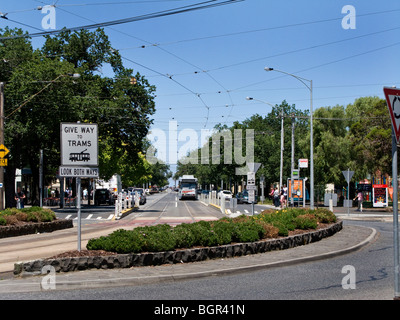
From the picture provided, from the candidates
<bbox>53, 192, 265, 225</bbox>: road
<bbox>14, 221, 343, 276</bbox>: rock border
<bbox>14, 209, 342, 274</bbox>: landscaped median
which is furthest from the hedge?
<bbox>53, 192, 265, 225</bbox>: road

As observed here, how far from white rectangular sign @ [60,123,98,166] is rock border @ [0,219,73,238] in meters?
9.76

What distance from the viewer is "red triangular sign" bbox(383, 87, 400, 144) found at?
7.06 meters

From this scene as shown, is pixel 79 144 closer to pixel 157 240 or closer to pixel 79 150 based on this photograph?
pixel 79 150

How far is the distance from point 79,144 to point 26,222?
11.4 metres

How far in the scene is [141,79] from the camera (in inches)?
1781

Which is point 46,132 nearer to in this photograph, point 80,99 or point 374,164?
point 80,99

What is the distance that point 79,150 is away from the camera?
11461 millimetres

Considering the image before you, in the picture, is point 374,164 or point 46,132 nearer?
point 46,132

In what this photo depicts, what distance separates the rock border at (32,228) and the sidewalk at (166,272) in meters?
9.83

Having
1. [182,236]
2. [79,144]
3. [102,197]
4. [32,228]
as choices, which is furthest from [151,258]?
[102,197]

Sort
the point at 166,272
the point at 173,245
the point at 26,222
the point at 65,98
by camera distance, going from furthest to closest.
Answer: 1. the point at 65,98
2. the point at 26,222
3. the point at 173,245
4. the point at 166,272

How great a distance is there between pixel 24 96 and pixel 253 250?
25.7m

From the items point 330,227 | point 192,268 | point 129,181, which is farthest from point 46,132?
point 129,181
